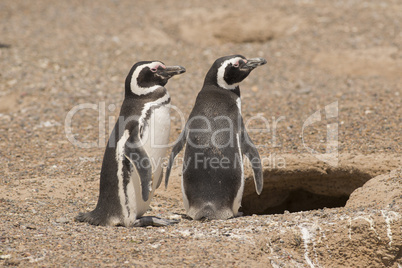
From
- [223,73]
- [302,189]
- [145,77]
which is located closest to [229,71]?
[223,73]

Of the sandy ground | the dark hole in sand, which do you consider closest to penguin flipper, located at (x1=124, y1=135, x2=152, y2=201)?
the sandy ground

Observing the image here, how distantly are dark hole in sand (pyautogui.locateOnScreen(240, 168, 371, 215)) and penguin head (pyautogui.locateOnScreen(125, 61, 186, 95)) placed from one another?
6.11 feet

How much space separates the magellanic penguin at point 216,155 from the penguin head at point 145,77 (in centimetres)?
48

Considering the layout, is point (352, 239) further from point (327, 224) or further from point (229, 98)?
point (229, 98)

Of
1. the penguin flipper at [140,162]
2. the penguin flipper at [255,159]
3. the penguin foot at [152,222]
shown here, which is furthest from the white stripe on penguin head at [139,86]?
the penguin foot at [152,222]

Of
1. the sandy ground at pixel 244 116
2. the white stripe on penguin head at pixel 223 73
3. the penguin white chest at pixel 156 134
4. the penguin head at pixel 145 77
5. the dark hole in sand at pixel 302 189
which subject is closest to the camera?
the sandy ground at pixel 244 116

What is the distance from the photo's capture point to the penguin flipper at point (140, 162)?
493 cm

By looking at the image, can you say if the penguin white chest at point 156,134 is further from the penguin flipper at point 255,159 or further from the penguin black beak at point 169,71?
the penguin flipper at point 255,159

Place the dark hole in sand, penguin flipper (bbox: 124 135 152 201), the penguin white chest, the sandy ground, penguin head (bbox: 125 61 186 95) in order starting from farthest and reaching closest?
the dark hole in sand → penguin head (bbox: 125 61 186 95) → the penguin white chest → penguin flipper (bbox: 124 135 152 201) → the sandy ground

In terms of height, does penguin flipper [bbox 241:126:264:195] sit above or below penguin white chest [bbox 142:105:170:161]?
below

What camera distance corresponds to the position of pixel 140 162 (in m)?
4.96

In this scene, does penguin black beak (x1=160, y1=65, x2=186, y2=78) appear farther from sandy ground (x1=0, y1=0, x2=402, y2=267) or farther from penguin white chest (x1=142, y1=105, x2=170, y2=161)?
sandy ground (x1=0, y1=0, x2=402, y2=267)

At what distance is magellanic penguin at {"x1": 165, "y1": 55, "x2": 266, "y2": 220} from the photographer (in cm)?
522

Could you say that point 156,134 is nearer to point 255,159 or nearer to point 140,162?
point 140,162
